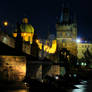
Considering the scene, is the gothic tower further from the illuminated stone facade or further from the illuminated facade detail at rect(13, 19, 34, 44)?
the illuminated facade detail at rect(13, 19, 34, 44)

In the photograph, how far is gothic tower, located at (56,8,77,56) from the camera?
409ft

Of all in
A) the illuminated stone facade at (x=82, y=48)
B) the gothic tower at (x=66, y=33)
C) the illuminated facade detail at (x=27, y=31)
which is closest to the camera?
the illuminated facade detail at (x=27, y=31)

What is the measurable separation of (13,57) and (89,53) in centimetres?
11531

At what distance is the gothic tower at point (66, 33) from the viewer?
409 feet

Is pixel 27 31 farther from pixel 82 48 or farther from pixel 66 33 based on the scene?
pixel 82 48

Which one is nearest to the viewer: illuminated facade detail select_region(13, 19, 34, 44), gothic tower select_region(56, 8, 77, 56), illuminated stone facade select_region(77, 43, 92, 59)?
illuminated facade detail select_region(13, 19, 34, 44)

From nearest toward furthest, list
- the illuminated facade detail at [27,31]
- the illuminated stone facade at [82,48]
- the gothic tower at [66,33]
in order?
the illuminated facade detail at [27,31]
the gothic tower at [66,33]
the illuminated stone facade at [82,48]

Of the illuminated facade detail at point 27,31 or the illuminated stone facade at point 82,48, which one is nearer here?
the illuminated facade detail at point 27,31

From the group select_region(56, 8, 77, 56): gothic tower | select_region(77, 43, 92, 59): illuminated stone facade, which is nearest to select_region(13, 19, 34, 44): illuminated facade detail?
select_region(56, 8, 77, 56): gothic tower

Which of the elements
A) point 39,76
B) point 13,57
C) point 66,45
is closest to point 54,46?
point 66,45

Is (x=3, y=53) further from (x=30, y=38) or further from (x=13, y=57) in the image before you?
(x=30, y=38)

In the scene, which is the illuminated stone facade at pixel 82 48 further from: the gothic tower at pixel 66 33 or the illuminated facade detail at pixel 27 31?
the illuminated facade detail at pixel 27 31

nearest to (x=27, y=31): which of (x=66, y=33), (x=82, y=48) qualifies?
(x=66, y=33)

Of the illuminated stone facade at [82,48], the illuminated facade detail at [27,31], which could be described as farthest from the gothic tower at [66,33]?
the illuminated facade detail at [27,31]
